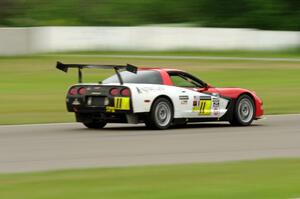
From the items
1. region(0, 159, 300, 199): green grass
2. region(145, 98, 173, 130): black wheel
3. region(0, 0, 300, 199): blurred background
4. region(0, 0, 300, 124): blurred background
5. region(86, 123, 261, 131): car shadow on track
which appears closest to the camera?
region(0, 159, 300, 199): green grass

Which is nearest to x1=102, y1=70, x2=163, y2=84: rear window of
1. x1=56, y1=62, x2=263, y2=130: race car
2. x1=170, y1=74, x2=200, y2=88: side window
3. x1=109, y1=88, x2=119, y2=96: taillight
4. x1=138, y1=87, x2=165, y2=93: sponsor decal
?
x1=56, y1=62, x2=263, y2=130: race car

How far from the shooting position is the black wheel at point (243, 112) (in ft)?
54.2

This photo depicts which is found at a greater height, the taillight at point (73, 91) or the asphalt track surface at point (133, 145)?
the taillight at point (73, 91)

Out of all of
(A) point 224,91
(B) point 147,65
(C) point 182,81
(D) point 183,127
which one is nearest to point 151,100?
(C) point 182,81

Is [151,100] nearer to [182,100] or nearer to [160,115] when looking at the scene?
[160,115]

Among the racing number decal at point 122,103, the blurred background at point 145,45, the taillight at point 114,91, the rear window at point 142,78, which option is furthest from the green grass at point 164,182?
the blurred background at point 145,45

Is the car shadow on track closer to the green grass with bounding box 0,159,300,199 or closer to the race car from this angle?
the race car

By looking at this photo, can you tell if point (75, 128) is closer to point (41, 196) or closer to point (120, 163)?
point (120, 163)

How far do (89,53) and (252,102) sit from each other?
29.7 metres

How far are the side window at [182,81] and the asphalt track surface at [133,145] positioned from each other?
83 cm

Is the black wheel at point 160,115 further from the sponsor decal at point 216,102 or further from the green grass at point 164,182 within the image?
the green grass at point 164,182

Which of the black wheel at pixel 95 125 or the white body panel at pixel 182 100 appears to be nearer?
the white body panel at pixel 182 100

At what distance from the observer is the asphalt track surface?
10.8 meters

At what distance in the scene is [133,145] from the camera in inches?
497
